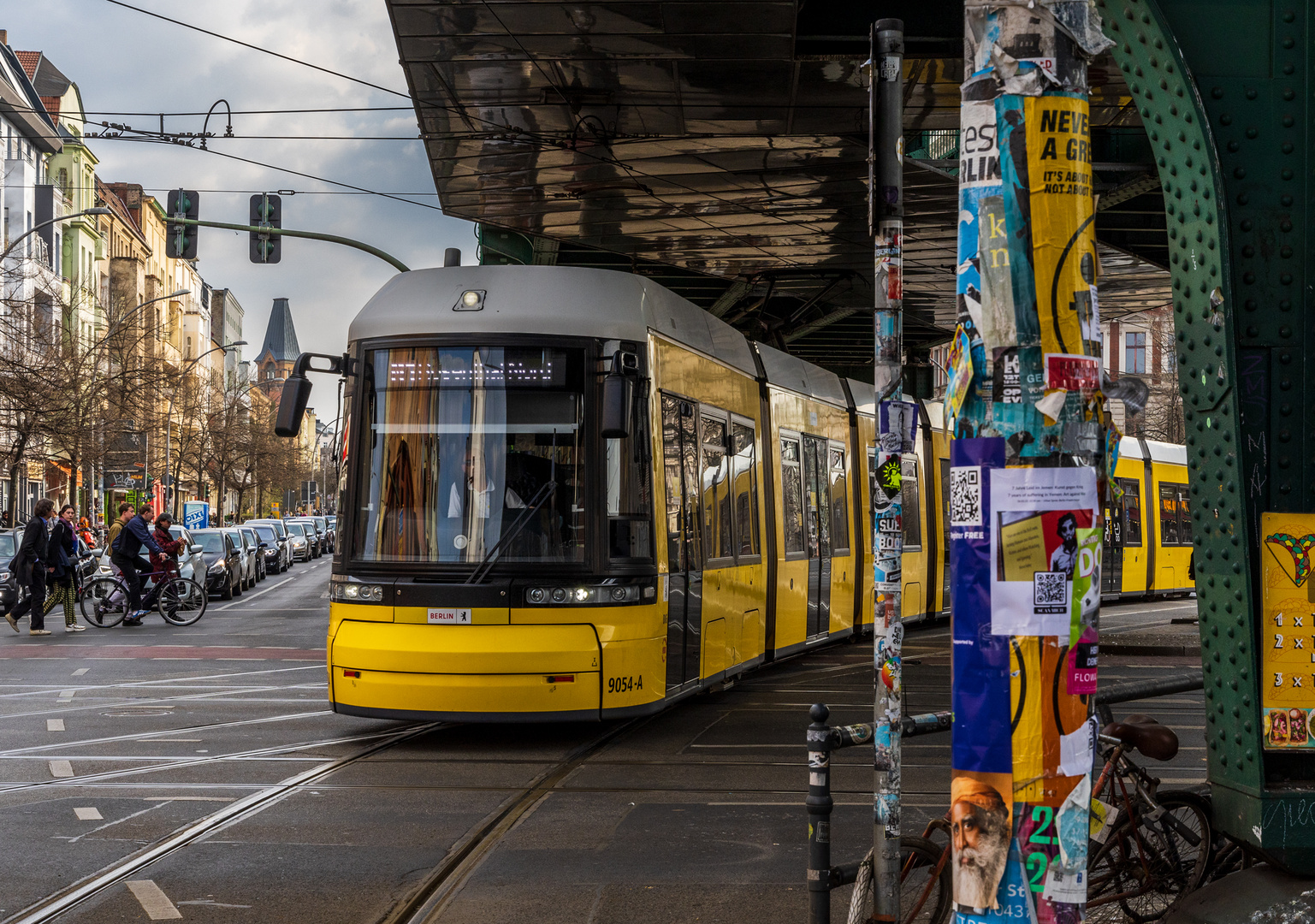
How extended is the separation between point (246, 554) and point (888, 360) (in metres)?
34.1

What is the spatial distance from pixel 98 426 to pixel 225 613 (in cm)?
1453

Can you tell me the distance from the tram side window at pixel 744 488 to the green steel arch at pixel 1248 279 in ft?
29.8

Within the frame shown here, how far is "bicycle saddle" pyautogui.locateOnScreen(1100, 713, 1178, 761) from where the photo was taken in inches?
212

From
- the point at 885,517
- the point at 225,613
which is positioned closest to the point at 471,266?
the point at 885,517

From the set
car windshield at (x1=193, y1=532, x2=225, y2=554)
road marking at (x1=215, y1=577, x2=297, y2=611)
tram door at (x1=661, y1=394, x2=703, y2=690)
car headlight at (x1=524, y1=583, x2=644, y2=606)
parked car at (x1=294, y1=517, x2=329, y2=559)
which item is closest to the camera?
car headlight at (x1=524, y1=583, x2=644, y2=606)

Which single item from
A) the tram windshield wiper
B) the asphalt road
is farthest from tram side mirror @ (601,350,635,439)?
the asphalt road

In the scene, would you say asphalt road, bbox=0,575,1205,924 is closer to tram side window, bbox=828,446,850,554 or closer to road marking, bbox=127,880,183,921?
road marking, bbox=127,880,183,921

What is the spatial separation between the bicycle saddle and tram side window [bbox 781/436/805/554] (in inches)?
388

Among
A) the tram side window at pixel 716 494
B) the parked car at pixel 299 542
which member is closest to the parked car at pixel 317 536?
the parked car at pixel 299 542

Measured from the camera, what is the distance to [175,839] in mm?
A: 7500

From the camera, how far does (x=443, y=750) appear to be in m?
10.7

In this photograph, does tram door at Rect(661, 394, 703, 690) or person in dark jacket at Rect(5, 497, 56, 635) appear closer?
tram door at Rect(661, 394, 703, 690)

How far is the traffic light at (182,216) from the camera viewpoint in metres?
23.3

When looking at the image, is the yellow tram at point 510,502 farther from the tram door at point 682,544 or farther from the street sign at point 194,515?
the street sign at point 194,515
